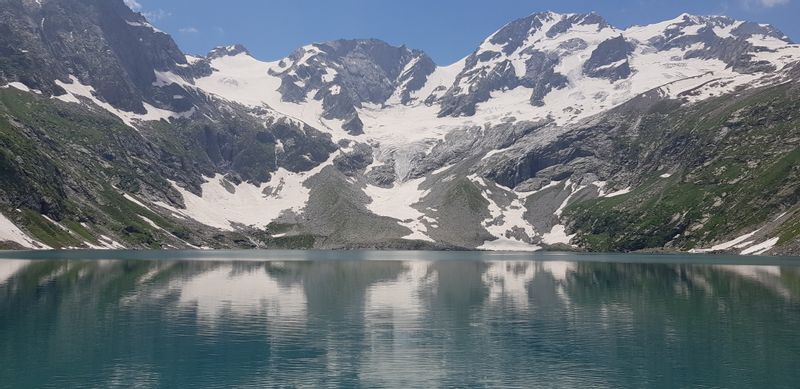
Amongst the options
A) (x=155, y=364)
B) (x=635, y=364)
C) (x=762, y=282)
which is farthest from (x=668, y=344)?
(x=762, y=282)

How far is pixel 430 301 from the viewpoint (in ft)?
315

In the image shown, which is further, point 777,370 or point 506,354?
point 506,354

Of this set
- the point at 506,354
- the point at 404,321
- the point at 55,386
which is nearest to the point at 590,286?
the point at 404,321

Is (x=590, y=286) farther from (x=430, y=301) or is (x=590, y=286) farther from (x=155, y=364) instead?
(x=155, y=364)

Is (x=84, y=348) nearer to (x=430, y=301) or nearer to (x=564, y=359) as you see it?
(x=564, y=359)

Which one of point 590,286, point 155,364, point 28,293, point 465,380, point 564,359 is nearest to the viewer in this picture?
point 465,380

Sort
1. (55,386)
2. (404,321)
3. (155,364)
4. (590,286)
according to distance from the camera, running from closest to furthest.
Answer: (55,386), (155,364), (404,321), (590,286)

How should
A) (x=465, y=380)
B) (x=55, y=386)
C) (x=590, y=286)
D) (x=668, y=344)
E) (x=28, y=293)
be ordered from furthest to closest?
(x=590, y=286) < (x=28, y=293) < (x=668, y=344) < (x=465, y=380) < (x=55, y=386)

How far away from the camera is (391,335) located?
219 ft

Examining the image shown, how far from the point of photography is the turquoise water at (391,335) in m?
48.1

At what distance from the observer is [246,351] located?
56688 mm

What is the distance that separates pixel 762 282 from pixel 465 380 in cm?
9394

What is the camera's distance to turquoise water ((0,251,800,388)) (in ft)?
158

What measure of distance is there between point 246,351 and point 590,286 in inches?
3088
